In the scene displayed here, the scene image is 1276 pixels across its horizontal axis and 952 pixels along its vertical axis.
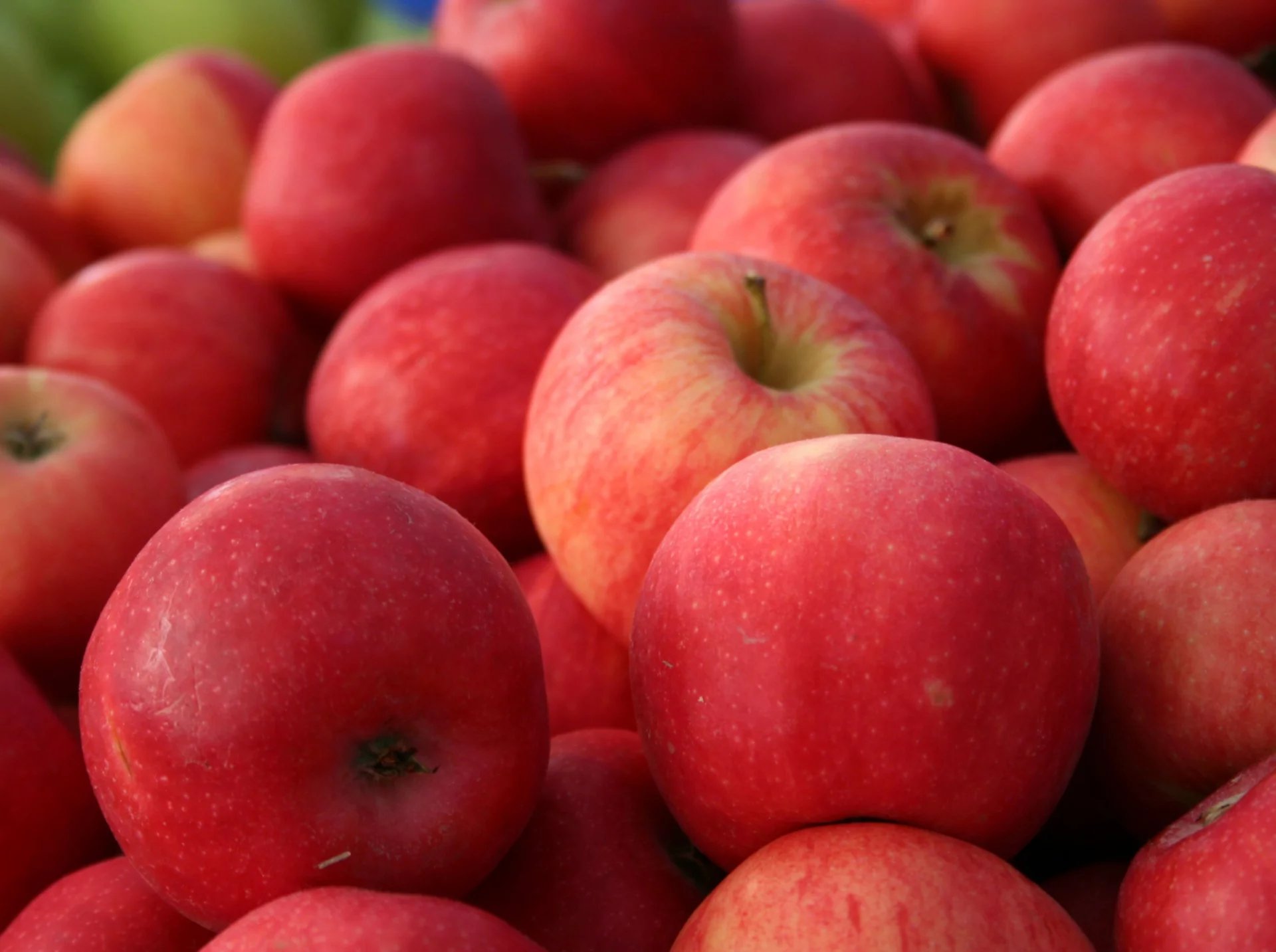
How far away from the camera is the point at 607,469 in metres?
0.87

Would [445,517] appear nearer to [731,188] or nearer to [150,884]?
[150,884]

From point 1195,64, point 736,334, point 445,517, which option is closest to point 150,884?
point 445,517

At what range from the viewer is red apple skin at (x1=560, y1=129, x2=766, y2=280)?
1399mm

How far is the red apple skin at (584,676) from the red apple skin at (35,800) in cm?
33

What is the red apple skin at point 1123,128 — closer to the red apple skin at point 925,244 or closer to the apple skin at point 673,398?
the red apple skin at point 925,244

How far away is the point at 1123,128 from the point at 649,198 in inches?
19.6

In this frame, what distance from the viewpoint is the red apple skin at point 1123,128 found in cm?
118

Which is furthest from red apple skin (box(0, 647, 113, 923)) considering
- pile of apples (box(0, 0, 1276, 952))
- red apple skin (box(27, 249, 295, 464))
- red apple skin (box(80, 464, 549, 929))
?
red apple skin (box(27, 249, 295, 464))

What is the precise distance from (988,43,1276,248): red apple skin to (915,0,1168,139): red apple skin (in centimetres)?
29

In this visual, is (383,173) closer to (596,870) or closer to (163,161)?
(163,161)

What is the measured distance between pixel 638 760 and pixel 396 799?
22cm

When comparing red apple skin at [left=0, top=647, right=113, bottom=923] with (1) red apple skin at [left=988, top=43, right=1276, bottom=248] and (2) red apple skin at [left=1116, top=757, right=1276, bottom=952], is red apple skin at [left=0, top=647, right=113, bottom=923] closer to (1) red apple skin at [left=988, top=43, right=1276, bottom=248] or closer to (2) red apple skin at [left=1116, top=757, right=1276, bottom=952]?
(2) red apple skin at [left=1116, top=757, right=1276, bottom=952]

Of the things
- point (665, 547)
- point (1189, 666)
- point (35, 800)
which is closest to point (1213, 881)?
point (1189, 666)

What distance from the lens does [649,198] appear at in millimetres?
1413
